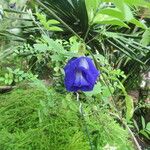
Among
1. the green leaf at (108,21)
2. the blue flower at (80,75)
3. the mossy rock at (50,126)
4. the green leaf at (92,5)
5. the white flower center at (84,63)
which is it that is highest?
the green leaf at (92,5)

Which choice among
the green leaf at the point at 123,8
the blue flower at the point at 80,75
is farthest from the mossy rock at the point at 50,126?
the green leaf at the point at 123,8

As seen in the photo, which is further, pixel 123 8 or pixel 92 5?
pixel 92 5

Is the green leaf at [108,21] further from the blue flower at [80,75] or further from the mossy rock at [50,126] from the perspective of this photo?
the mossy rock at [50,126]

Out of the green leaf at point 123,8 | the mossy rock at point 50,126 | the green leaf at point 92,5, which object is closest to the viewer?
the green leaf at point 123,8

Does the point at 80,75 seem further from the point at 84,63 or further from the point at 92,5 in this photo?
the point at 92,5

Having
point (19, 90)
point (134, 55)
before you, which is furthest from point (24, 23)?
point (19, 90)

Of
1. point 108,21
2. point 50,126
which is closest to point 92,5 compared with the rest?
point 108,21

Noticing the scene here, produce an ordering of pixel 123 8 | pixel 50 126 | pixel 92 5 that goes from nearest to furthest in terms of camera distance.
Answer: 1. pixel 123 8
2. pixel 92 5
3. pixel 50 126
